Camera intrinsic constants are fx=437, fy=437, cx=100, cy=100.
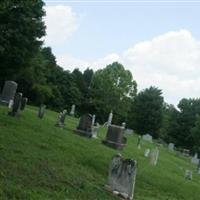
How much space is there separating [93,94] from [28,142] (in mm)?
60588

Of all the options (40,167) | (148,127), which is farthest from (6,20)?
(148,127)

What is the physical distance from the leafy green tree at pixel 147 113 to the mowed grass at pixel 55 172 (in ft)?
173

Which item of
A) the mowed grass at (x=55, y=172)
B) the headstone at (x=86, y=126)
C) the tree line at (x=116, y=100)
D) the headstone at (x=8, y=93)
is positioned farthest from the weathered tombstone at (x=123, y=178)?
the tree line at (x=116, y=100)

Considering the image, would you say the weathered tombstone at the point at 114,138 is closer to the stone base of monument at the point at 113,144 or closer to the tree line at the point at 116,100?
the stone base of monument at the point at 113,144

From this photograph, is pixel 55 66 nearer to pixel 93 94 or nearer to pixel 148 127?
pixel 93 94

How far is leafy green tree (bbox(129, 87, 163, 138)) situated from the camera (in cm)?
7031

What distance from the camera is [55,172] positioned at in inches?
432

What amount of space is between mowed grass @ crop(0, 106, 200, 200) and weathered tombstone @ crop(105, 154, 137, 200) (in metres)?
0.35

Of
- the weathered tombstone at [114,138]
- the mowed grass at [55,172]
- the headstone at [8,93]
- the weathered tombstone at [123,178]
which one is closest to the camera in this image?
the mowed grass at [55,172]

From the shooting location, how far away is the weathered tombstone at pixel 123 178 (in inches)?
446

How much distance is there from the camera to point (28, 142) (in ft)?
46.6

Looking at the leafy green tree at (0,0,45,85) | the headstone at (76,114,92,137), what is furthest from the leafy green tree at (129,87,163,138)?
the headstone at (76,114,92,137)

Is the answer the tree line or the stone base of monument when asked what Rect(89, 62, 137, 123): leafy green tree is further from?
the stone base of monument

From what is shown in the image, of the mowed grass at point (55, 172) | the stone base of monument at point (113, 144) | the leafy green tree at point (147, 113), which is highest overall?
the leafy green tree at point (147, 113)
